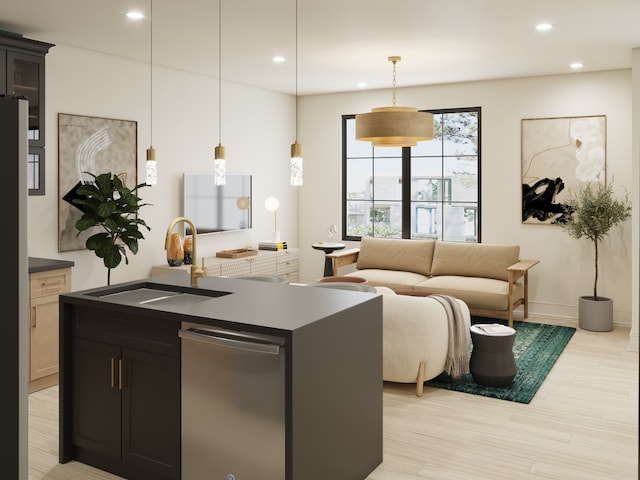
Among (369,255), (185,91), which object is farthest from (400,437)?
(185,91)

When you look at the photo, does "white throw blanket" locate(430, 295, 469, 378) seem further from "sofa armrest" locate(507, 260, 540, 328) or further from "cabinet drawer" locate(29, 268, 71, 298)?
"cabinet drawer" locate(29, 268, 71, 298)

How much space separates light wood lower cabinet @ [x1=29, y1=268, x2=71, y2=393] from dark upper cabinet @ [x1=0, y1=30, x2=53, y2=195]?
731mm

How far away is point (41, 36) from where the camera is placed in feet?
16.0

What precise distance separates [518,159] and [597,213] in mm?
1188

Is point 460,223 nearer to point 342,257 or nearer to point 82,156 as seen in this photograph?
point 342,257

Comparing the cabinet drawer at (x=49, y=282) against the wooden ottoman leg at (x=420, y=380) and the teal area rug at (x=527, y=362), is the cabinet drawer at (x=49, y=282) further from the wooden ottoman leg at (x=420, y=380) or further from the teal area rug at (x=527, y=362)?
the teal area rug at (x=527, y=362)

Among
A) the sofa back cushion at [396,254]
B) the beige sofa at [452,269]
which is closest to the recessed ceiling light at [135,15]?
the beige sofa at [452,269]

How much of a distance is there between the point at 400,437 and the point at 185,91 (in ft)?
14.3

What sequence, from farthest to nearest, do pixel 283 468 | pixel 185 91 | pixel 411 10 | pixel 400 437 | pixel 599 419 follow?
pixel 185 91
pixel 411 10
pixel 599 419
pixel 400 437
pixel 283 468

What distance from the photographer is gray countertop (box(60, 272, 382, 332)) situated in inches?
105

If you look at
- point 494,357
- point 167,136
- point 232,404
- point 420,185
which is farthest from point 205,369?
point 420,185

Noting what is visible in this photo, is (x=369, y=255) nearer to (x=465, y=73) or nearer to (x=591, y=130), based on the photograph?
(x=465, y=73)

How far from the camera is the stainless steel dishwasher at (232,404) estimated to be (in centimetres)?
255

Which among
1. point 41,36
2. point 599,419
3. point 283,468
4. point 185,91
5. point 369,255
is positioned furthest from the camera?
point 369,255
